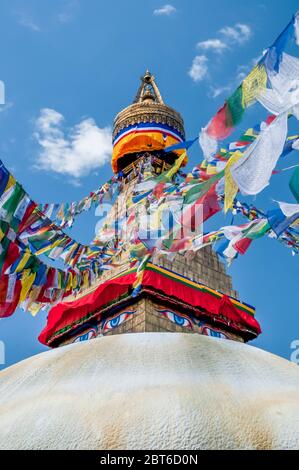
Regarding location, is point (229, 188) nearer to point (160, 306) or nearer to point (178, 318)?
point (160, 306)

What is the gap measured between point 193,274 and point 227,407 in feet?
27.7

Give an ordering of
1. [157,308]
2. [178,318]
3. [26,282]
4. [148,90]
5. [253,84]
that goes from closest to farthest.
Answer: [253,84], [26,282], [157,308], [178,318], [148,90]

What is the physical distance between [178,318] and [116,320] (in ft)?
4.32

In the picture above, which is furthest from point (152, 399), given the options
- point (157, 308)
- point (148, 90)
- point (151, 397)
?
point (148, 90)

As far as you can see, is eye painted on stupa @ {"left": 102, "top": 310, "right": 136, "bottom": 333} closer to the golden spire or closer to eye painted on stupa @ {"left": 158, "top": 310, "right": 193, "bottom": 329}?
eye painted on stupa @ {"left": 158, "top": 310, "right": 193, "bottom": 329}

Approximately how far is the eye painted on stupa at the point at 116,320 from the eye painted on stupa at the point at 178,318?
674mm

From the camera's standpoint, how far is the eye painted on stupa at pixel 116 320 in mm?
10008

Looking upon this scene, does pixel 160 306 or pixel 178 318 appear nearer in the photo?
pixel 160 306

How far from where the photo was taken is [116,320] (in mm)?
10148

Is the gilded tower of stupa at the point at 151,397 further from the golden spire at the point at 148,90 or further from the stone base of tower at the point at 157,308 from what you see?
the golden spire at the point at 148,90

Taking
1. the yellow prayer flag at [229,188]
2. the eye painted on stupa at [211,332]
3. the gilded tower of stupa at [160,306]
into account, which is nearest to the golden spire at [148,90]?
the gilded tower of stupa at [160,306]

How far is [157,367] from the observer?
11.5 ft
